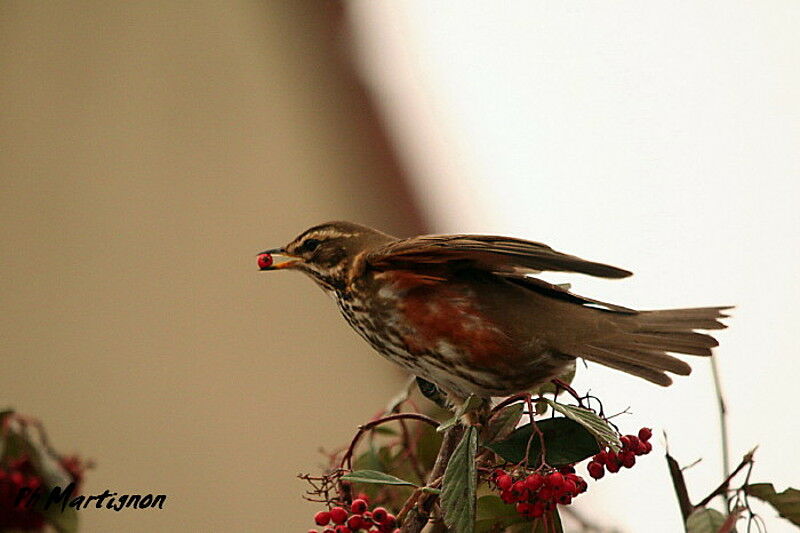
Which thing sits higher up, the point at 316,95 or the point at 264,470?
the point at 316,95

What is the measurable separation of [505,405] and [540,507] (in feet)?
0.34

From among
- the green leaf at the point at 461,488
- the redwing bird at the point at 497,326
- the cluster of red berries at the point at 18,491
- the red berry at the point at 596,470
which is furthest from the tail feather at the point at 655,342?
the cluster of red berries at the point at 18,491

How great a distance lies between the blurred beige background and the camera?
2.51 m

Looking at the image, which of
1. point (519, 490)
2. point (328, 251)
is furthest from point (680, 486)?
point (328, 251)

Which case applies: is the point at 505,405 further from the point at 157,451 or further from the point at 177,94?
the point at 177,94

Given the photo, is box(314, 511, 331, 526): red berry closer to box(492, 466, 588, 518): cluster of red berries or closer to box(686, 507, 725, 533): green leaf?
box(492, 466, 588, 518): cluster of red berries

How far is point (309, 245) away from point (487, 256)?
305mm

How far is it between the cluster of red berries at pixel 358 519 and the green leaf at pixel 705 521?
27 cm

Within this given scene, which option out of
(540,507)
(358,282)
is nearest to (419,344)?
(358,282)

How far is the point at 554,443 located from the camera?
2.67 feet

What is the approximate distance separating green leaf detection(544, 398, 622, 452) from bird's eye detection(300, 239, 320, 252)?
0.44 metres

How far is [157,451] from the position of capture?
2562 millimetres

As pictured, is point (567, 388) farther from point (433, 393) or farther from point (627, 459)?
point (433, 393)

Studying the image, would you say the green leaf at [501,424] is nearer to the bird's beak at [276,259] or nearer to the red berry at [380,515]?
the red berry at [380,515]
